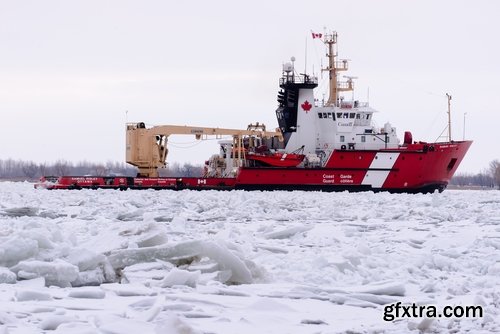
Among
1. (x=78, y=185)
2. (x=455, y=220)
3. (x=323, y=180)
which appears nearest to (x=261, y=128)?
(x=323, y=180)

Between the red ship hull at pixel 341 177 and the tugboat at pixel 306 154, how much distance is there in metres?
→ 0.04

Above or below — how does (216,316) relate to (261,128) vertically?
below

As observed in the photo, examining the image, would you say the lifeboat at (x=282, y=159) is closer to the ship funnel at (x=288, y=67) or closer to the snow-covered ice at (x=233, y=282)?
the ship funnel at (x=288, y=67)

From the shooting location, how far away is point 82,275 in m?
5.31

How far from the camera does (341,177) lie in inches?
1109

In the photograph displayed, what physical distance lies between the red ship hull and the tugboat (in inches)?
1.6

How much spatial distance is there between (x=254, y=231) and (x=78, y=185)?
20.4 meters

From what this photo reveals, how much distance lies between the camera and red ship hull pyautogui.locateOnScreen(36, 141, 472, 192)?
2811cm

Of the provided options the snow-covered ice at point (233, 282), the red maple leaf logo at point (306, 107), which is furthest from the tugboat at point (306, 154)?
the snow-covered ice at point (233, 282)

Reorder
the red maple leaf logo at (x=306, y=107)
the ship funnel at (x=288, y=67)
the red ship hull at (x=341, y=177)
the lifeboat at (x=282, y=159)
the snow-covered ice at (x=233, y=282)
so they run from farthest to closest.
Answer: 1. the ship funnel at (x=288, y=67)
2. the red maple leaf logo at (x=306, y=107)
3. the lifeboat at (x=282, y=159)
4. the red ship hull at (x=341, y=177)
5. the snow-covered ice at (x=233, y=282)

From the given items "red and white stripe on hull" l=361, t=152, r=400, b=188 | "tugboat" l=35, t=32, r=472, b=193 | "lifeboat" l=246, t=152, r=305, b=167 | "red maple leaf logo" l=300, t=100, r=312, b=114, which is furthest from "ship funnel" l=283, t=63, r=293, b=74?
"red and white stripe on hull" l=361, t=152, r=400, b=188

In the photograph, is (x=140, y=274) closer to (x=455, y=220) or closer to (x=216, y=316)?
(x=216, y=316)

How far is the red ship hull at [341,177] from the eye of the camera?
28.1m

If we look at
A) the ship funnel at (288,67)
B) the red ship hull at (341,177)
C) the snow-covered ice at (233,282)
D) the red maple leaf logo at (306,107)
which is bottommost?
the snow-covered ice at (233,282)
